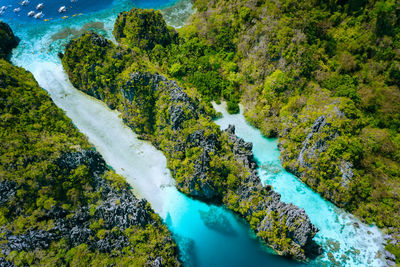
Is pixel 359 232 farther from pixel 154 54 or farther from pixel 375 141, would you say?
pixel 154 54

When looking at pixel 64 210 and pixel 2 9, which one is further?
pixel 2 9

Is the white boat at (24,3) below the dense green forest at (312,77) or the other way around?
the other way around

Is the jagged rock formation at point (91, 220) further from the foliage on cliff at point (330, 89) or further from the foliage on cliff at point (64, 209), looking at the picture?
the foliage on cliff at point (330, 89)

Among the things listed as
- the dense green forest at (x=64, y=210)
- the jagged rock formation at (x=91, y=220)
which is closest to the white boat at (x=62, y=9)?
the dense green forest at (x=64, y=210)

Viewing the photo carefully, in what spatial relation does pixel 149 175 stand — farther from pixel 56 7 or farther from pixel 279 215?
pixel 56 7

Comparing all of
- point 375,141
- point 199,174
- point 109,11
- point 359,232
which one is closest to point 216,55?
point 199,174


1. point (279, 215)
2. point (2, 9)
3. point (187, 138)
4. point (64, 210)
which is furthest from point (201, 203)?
point (2, 9)
